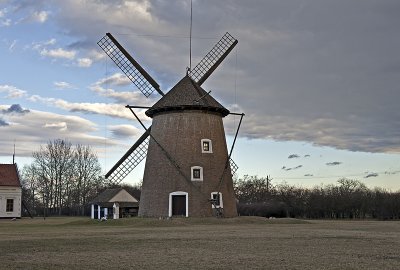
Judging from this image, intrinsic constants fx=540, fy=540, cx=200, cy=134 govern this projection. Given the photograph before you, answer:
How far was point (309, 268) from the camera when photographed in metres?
12.4

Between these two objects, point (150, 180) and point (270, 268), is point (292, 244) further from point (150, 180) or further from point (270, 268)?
point (150, 180)

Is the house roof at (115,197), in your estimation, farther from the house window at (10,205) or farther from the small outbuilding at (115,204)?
the house window at (10,205)

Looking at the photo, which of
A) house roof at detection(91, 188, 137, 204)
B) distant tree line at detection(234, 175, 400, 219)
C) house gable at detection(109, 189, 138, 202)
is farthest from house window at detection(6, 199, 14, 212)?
distant tree line at detection(234, 175, 400, 219)

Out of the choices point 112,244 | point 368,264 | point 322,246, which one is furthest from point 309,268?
point 112,244

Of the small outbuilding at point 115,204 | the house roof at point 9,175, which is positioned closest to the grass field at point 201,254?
the small outbuilding at point 115,204

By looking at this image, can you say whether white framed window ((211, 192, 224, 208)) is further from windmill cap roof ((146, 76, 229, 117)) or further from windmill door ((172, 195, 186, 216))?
windmill cap roof ((146, 76, 229, 117))

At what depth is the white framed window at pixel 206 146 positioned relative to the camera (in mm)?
39312

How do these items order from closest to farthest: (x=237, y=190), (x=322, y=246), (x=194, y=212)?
1. (x=322, y=246)
2. (x=194, y=212)
3. (x=237, y=190)

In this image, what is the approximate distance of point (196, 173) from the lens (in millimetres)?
38750

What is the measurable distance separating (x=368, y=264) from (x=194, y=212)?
992 inches

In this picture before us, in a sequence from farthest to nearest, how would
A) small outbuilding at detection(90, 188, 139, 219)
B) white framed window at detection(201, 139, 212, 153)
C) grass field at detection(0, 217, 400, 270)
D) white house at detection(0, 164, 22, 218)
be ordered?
white house at detection(0, 164, 22, 218) → small outbuilding at detection(90, 188, 139, 219) → white framed window at detection(201, 139, 212, 153) → grass field at detection(0, 217, 400, 270)

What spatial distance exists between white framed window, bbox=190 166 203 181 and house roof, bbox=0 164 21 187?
2965cm

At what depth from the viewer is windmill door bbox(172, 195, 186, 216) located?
38.3 m

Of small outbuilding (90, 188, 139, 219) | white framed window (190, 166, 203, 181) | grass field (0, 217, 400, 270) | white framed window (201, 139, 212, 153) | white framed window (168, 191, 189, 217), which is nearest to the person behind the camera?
grass field (0, 217, 400, 270)
